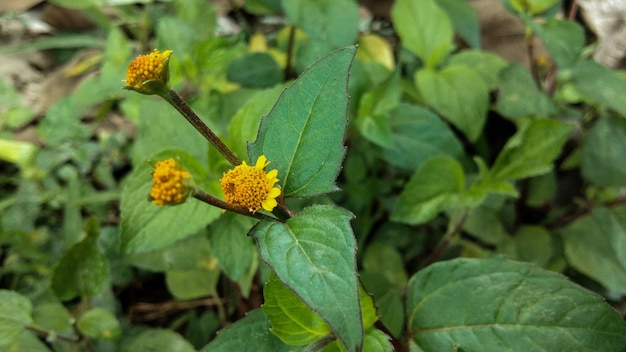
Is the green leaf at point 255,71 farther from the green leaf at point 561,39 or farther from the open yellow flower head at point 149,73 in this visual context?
the open yellow flower head at point 149,73

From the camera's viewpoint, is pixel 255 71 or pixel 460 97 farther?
pixel 255 71

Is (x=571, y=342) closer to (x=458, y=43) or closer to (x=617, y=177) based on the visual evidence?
(x=617, y=177)

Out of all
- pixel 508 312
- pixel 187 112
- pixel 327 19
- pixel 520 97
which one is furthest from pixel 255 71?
pixel 508 312

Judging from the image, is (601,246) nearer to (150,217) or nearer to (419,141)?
(419,141)

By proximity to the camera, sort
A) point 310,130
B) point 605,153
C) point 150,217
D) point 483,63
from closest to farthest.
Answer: point 310,130 → point 150,217 → point 605,153 → point 483,63

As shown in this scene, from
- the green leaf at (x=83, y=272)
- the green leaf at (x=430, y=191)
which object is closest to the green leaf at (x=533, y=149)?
the green leaf at (x=430, y=191)

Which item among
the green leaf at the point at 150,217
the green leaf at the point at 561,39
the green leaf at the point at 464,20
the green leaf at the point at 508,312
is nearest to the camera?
the green leaf at the point at 508,312
